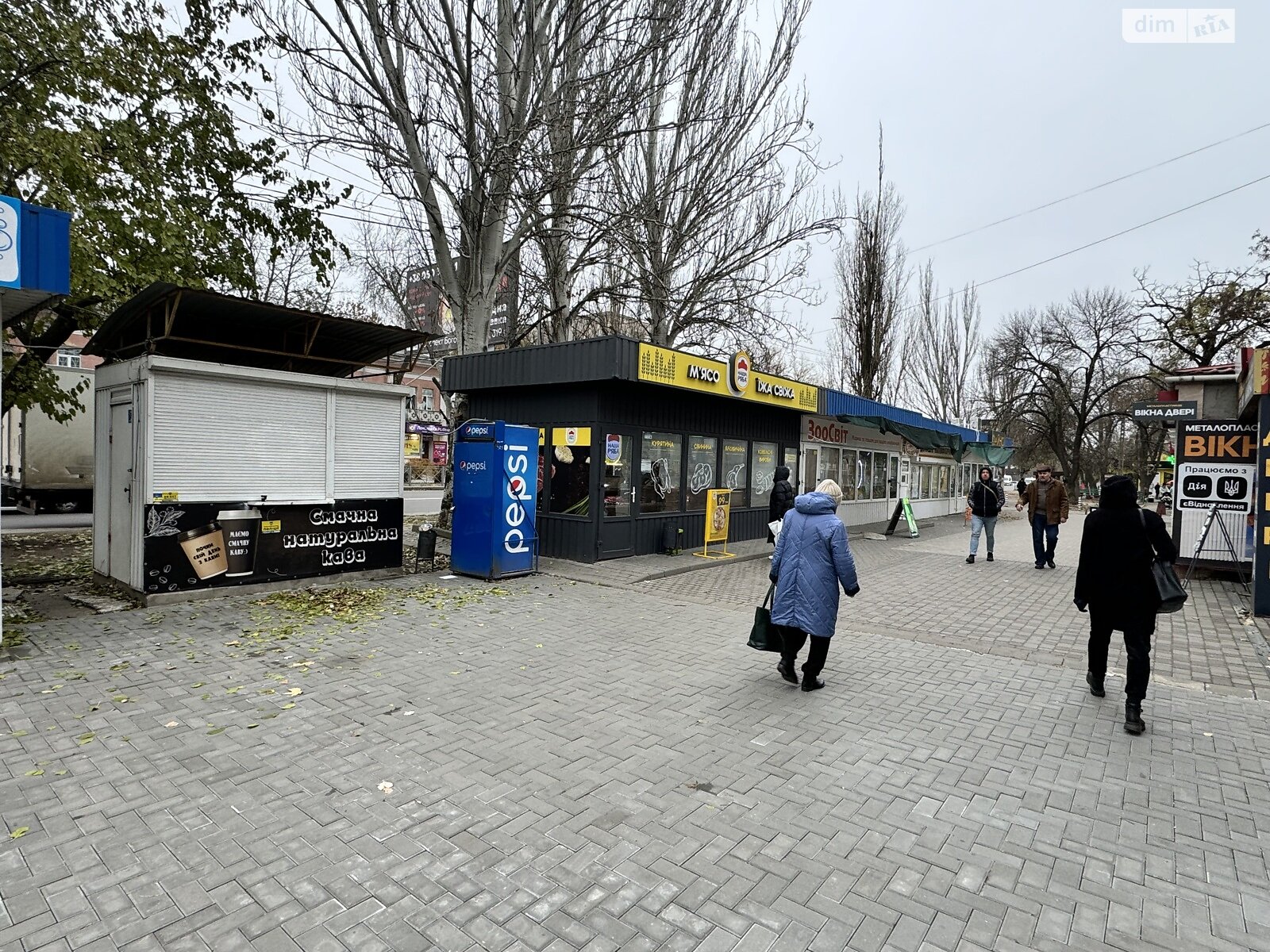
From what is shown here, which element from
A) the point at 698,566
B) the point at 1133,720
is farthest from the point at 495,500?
the point at 1133,720

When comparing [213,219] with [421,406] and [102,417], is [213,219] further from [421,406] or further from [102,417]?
[421,406]

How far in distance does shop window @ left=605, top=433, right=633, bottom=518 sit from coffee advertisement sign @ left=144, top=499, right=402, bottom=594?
11.0ft

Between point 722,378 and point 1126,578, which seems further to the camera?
point 722,378

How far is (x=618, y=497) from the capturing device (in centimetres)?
1159

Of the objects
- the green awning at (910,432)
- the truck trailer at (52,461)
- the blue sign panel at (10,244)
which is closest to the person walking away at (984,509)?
the green awning at (910,432)

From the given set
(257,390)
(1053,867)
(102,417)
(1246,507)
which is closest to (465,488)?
(257,390)

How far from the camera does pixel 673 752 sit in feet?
13.6

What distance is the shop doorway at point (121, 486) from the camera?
7.86 metres

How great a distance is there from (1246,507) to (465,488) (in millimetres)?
12491

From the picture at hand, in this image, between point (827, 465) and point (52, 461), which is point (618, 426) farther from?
point (52, 461)

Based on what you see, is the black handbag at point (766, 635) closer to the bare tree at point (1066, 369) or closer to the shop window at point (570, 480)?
the shop window at point (570, 480)

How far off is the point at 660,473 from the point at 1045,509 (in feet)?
23.7

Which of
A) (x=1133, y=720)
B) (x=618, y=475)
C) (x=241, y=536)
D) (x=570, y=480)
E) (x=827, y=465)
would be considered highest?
(x=827, y=465)

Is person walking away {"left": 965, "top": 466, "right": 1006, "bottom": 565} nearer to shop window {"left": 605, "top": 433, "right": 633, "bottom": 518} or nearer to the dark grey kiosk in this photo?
the dark grey kiosk
